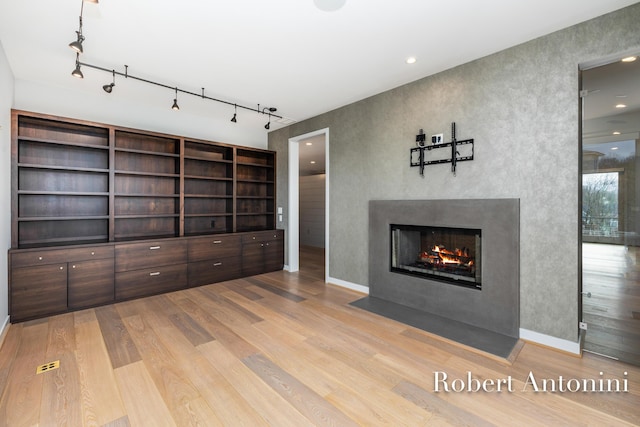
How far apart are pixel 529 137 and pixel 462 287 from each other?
5.20 feet

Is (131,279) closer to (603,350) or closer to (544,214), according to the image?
(544,214)

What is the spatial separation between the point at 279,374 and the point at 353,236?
237 cm

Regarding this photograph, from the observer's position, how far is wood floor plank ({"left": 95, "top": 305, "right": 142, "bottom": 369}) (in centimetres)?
227

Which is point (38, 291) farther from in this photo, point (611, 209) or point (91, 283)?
point (611, 209)

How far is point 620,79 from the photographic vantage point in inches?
89.9

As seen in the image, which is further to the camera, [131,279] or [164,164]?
[164,164]

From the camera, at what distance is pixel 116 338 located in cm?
262

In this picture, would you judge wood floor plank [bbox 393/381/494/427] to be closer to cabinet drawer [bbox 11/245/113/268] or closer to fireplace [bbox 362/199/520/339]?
fireplace [bbox 362/199/520/339]

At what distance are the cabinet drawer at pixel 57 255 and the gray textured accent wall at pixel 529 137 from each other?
365cm

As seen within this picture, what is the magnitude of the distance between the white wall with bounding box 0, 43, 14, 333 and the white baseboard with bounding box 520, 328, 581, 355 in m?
4.86

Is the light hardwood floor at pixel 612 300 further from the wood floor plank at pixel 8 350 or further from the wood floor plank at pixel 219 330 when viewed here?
the wood floor plank at pixel 8 350

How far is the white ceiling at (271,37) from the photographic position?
2.13 m

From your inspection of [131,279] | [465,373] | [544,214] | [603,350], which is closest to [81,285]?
[131,279]

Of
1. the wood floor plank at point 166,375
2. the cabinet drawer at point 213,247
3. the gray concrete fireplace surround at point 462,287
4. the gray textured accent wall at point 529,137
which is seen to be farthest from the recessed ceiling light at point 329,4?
the cabinet drawer at point 213,247
